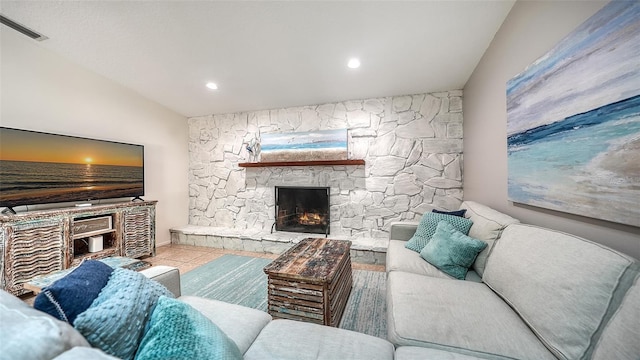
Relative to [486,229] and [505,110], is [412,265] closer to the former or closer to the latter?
[486,229]

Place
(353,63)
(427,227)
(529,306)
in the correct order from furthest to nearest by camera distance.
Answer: (353,63) < (427,227) < (529,306)

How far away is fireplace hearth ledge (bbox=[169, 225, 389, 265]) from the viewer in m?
3.03

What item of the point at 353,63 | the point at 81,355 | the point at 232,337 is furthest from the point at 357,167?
the point at 81,355

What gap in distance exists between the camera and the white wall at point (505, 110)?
1.14 meters

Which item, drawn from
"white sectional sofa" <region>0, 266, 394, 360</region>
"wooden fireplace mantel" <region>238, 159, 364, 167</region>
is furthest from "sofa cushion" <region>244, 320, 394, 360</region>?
"wooden fireplace mantel" <region>238, 159, 364, 167</region>

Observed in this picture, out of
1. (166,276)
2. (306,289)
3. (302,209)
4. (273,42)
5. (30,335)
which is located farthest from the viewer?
(302,209)

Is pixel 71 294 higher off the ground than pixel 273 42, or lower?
lower

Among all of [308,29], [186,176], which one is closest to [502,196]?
[308,29]

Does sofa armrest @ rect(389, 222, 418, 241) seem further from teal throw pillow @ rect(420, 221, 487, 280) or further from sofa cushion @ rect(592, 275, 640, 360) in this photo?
sofa cushion @ rect(592, 275, 640, 360)

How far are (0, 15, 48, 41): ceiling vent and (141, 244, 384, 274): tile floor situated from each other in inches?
110

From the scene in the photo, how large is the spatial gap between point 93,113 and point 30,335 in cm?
375

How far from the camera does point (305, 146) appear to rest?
3.65 m

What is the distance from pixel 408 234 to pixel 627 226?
1.64 meters

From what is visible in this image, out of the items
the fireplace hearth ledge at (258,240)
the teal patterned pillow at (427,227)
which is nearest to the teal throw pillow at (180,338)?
the teal patterned pillow at (427,227)
